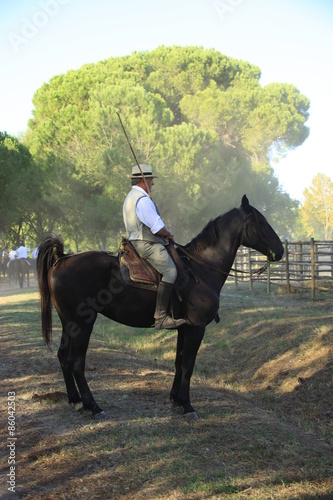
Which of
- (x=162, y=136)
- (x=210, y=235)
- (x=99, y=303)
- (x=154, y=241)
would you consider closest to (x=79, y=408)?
(x=99, y=303)

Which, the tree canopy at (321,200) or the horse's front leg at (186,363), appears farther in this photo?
the tree canopy at (321,200)

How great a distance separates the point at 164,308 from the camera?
21.2 ft

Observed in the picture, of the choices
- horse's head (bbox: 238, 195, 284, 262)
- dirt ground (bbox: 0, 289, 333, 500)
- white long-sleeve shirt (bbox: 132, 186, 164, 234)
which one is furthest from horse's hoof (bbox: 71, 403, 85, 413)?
horse's head (bbox: 238, 195, 284, 262)

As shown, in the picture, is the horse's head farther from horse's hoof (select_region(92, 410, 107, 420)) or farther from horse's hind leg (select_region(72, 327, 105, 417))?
horse's hoof (select_region(92, 410, 107, 420))

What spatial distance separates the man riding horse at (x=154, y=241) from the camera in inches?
253

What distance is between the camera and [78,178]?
118 feet

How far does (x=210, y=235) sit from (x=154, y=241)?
94 centimetres

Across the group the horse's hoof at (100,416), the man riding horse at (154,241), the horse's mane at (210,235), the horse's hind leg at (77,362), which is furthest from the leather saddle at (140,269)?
the horse's hoof at (100,416)

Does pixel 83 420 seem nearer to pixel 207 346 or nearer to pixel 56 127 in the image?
pixel 207 346

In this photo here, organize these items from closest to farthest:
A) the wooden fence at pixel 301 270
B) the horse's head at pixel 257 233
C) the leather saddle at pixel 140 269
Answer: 1. the leather saddle at pixel 140 269
2. the horse's head at pixel 257 233
3. the wooden fence at pixel 301 270

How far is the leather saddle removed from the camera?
21.4ft

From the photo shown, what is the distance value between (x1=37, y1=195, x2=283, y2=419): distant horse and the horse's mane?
167 mm

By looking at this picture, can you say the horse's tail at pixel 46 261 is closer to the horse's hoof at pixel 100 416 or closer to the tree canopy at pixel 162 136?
the horse's hoof at pixel 100 416

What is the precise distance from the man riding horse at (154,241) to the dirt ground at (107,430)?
1111mm
